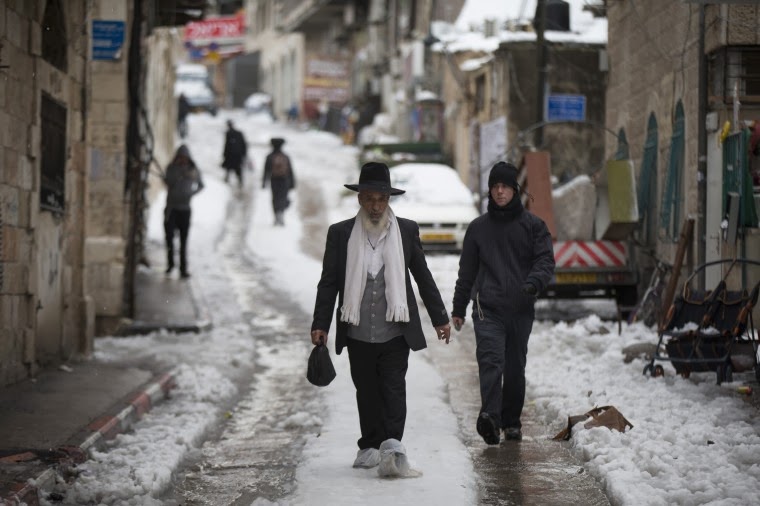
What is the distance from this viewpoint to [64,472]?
26.5ft

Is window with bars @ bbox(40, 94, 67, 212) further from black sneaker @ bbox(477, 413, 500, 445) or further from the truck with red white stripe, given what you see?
the truck with red white stripe

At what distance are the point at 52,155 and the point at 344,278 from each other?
586 cm

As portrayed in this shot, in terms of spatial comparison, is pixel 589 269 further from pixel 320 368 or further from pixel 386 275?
pixel 320 368

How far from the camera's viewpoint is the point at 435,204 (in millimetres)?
25469

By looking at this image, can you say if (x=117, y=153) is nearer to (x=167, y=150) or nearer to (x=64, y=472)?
(x=64, y=472)

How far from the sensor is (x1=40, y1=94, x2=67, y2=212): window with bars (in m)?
12.6

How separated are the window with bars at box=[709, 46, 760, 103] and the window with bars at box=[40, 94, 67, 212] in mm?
6973

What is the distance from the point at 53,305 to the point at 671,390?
6.17m

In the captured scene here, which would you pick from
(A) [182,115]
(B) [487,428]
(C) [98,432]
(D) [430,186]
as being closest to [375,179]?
(B) [487,428]

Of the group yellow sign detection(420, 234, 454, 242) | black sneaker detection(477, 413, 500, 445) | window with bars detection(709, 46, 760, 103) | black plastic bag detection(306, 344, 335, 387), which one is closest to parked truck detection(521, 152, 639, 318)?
window with bars detection(709, 46, 760, 103)

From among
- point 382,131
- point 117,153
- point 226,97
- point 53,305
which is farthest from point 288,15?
point 53,305

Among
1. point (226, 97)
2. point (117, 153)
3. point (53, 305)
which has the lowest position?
point (53, 305)

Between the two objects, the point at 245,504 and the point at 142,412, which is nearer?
the point at 245,504

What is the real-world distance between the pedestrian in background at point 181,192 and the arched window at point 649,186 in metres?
6.94
